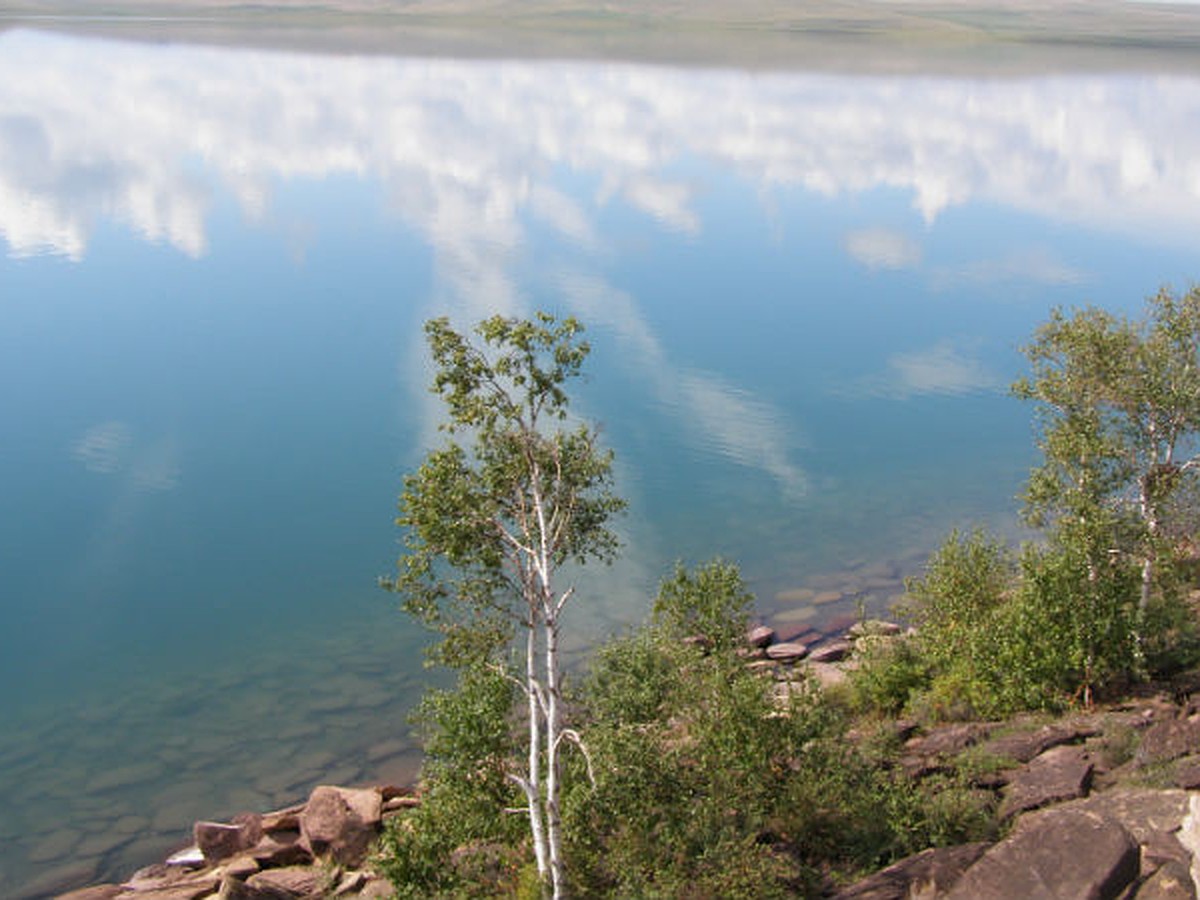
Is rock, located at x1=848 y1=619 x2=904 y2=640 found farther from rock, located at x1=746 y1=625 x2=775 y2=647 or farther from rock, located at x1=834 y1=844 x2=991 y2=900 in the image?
rock, located at x1=834 y1=844 x2=991 y2=900

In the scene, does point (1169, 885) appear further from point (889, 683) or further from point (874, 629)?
point (874, 629)

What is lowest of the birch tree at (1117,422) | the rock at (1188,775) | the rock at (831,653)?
the rock at (1188,775)

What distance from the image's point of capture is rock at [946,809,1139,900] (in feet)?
46.2

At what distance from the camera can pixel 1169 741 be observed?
1822 centimetres

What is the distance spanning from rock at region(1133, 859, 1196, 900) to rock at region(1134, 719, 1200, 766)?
3.85m

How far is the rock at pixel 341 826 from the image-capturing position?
20156mm

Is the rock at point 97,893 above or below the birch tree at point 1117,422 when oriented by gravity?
below

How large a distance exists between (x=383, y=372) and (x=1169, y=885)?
38.6 metres

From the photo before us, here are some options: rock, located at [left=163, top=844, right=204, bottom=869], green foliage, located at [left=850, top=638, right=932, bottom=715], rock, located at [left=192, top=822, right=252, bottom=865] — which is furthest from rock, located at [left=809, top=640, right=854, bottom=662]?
rock, located at [left=163, top=844, right=204, bottom=869]

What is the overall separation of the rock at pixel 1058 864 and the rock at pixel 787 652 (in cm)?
1243

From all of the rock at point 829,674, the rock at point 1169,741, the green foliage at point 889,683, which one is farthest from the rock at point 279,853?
the rock at point 1169,741

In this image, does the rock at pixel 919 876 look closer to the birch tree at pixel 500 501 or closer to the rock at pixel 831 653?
the birch tree at pixel 500 501

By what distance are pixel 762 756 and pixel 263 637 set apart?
1542 centimetres

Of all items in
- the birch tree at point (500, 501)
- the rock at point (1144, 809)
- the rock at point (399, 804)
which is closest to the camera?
the rock at point (1144, 809)
